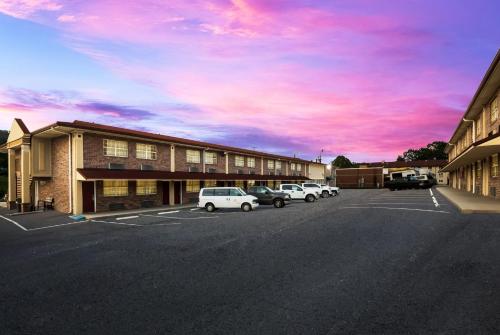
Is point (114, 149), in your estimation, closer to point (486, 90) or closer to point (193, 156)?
point (193, 156)

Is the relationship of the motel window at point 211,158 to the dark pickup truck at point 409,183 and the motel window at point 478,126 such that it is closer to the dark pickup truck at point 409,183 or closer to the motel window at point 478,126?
the motel window at point 478,126

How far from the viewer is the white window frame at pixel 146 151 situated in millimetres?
26725

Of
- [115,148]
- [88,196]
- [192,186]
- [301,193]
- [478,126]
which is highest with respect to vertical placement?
[478,126]

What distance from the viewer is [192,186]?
1242 inches

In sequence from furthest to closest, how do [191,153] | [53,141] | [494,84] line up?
[191,153] < [53,141] < [494,84]

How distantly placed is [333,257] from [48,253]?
8.78 metres

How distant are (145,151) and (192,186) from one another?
6270 millimetres

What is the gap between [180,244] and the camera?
Answer: 34.9ft

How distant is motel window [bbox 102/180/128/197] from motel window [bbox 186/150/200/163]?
783 cm

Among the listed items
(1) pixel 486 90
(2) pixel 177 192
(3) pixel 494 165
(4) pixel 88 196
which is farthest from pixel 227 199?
(3) pixel 494 165

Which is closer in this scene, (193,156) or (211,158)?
(193,156)

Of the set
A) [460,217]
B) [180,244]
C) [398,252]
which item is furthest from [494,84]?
[180,244]

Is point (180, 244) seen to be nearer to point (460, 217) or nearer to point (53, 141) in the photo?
point (460, 217)

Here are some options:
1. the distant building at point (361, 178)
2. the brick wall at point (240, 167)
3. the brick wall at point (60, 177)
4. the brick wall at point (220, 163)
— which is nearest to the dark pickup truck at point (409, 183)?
the distant building at point (361, 178)
